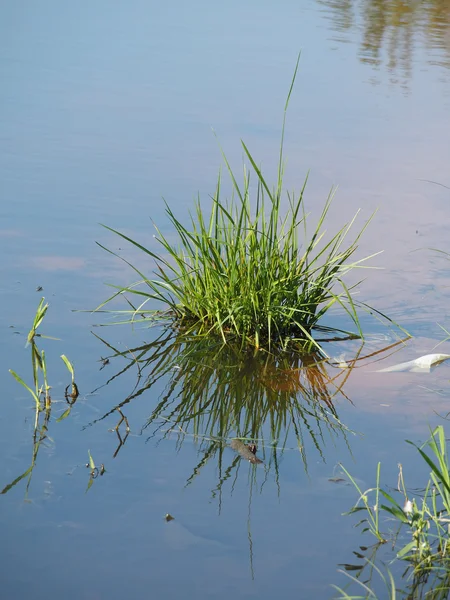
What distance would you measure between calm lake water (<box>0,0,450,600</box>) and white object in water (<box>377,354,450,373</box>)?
4cm

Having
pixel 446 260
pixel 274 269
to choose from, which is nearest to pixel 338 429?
pixel 274 269

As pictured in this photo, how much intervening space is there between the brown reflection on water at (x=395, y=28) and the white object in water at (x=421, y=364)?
19.9 ft

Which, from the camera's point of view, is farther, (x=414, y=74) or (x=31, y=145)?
(x=414, y=74)

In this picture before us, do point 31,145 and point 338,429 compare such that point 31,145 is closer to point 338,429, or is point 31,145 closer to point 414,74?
point 338,429

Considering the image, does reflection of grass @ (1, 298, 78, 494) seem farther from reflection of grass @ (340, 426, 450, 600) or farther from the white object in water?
the white object in water

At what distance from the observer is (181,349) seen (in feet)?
12.2

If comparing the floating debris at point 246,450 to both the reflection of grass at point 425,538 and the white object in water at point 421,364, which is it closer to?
the reflection of grass at point 425,538

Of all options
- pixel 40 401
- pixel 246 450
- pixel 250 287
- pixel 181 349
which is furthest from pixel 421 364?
pixel 40 401

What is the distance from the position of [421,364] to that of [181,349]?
0.93m

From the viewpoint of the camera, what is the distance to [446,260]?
493 centimetres

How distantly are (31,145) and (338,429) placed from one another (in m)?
3.85

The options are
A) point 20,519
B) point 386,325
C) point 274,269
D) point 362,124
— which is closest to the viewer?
point 20,519

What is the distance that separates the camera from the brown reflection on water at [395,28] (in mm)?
10219

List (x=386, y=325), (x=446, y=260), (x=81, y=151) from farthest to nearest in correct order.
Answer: (x=81, y=151), (x=446, y=260), (x=386, y=325)
